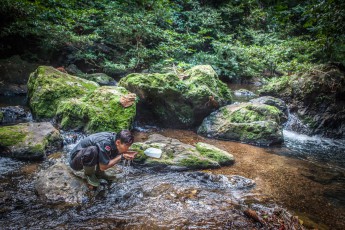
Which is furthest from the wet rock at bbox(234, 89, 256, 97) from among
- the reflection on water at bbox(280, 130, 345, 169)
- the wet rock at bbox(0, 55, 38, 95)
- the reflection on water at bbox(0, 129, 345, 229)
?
the wet rock at bbox(0, 55, 38, 95)

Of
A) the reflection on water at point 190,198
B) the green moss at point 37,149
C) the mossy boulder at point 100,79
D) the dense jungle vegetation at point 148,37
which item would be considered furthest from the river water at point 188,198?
the mossy boulder at point 100,79

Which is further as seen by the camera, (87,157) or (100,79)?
(100,79)

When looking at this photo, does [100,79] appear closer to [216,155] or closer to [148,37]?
[148,37]

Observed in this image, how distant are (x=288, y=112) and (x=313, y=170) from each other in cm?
491

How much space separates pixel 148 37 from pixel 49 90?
6.95 metres

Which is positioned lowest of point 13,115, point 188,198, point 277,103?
point 13,115

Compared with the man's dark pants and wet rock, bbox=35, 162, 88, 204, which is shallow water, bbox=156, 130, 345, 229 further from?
wet rock, bbox=35, 162, 88, 204

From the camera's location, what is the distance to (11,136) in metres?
5.39

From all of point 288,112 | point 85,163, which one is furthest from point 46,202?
point 288,112

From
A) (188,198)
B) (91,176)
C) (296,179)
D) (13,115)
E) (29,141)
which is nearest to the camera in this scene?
(188,198)

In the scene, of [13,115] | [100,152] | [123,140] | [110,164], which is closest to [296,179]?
[123,140]

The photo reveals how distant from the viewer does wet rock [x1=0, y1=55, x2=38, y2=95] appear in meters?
11.2

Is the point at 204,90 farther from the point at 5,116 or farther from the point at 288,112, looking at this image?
the point at 5,116

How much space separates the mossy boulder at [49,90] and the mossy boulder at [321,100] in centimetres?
843
